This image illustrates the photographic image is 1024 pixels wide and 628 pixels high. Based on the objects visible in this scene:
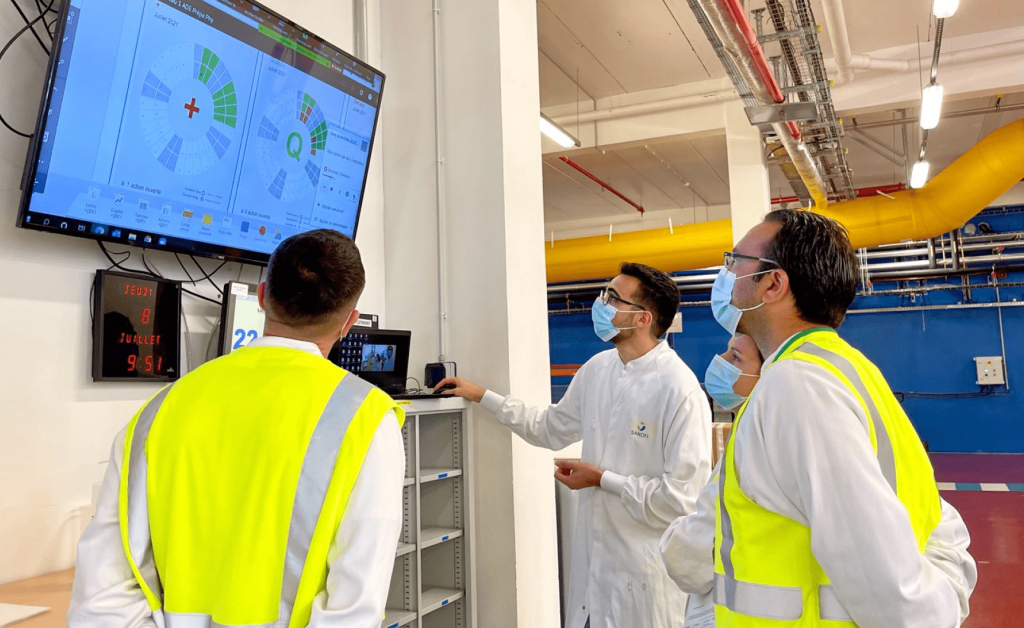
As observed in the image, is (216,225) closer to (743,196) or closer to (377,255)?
(377,255)

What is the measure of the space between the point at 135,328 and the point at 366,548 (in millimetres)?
1503

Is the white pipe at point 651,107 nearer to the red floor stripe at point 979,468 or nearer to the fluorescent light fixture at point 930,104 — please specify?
the fluorescent light fixture at point 930,104

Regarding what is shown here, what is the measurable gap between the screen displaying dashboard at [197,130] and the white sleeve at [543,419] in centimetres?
103

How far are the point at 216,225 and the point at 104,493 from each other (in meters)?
1.46

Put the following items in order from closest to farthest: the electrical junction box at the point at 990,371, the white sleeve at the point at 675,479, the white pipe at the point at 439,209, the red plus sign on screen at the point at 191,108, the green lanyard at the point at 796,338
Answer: the green lanyard at the point at 796,338, the red plus sign on screen at the point at 191,108, the white sleeve at the point at 675,479, the white pipe at the point at 439,209, the electrical junction box at the point at 990,371

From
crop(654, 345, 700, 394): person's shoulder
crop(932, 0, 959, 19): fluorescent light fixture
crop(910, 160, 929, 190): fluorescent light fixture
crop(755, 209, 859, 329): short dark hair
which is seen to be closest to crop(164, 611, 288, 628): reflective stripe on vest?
crop(755, 209, 859, 329): short dark hair

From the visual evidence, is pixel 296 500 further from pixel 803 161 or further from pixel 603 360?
pixel 803 161

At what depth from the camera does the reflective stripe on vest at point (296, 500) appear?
4.40 ft

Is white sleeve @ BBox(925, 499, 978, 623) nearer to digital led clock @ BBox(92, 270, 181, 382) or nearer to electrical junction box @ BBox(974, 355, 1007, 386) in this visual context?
digital led clock @ BBox(92, 270, 181, 382)

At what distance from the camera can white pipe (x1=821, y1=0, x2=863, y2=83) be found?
18.8 feet

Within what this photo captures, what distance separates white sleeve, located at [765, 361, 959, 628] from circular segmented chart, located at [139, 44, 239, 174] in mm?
2054

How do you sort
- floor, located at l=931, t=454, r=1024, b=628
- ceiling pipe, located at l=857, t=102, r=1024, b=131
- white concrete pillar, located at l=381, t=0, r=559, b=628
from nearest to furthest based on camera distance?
white concrete pillar, located at l=381, t=0, r=559, b=628 → floor, located at l=931, t=454, r=1024, b=628 → ceiling pipe, located at l=857, t=102, r=1024, b=131

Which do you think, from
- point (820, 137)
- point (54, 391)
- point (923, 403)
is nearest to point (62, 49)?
point (54, 391)

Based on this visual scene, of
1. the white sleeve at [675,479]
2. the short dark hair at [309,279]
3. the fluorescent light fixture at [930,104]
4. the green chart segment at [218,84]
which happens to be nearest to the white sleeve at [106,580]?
the short dark hair at [309,279]
